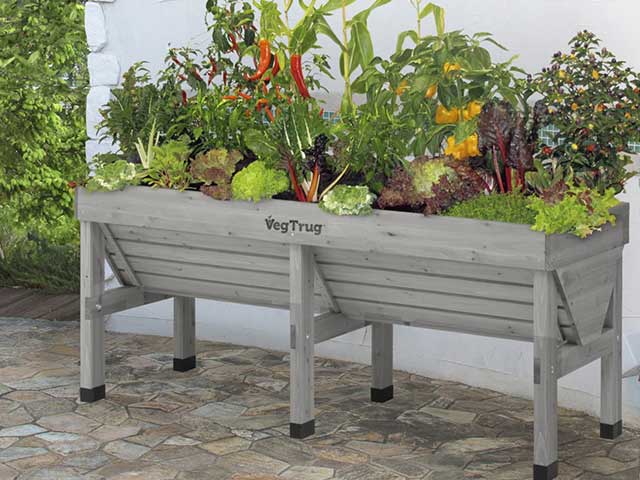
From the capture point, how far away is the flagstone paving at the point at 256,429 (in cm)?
431

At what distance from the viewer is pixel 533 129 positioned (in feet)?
14.1

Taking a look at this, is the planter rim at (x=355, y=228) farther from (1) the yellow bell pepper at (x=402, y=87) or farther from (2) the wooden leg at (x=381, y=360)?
(2) the wooden leg at (x=381, y=360)

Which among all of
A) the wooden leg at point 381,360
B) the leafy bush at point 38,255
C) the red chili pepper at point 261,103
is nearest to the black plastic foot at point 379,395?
the wooden leg at point 381,360

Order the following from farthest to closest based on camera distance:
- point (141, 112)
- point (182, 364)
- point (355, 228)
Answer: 1. point (182, 364)
2. point (141, 112)
3. point (355, 228)

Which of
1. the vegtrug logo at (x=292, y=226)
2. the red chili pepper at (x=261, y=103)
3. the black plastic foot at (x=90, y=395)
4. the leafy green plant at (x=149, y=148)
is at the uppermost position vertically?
the red chili pepper at (x=261, y=103)

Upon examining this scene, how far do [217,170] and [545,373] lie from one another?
141cm

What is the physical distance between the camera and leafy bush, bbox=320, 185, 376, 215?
4324mm

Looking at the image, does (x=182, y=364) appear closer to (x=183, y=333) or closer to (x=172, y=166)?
(x=183, y=333)

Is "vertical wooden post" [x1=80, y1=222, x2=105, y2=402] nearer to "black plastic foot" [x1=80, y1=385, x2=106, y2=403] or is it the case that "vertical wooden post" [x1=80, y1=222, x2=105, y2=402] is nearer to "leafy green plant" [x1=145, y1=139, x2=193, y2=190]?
"black plastic foot" [x1=80, y1=385, x2=106, y2=403]

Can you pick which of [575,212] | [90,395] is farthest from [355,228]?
[90,395]

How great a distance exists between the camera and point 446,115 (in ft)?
14.6

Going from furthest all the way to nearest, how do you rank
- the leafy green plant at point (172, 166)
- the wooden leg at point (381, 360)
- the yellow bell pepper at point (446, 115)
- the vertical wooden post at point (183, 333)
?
1. the vertical wooden post at point (183, 333)
2. the wooden leg at point (381, 360)
3. the leafy green plant at point (172, 166)
4. the yellow bell pepper at point (446, 115)

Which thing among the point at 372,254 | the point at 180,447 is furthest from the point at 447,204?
the point at 180,447

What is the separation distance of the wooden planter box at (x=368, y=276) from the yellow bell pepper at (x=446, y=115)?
42cm
